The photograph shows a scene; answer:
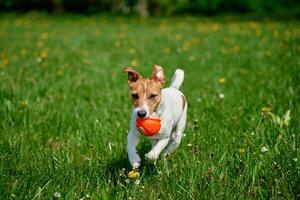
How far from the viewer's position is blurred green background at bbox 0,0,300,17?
994 inches

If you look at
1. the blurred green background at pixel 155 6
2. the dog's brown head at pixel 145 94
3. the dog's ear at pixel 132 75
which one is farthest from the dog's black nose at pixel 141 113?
the blurred green background at pixel 155 6

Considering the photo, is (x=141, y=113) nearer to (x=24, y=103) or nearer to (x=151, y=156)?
(x=151, y=156)

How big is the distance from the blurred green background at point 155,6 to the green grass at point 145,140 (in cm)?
1623

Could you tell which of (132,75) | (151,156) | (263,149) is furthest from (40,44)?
(263,149)

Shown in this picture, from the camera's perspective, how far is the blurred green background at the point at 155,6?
994 inches

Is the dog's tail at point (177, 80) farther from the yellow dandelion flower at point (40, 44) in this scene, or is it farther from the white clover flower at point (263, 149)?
the yellow dandelion flower at point (40, 44)

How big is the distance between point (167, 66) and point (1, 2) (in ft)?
68.9

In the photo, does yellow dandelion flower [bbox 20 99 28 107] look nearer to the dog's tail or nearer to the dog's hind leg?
the dog's tail

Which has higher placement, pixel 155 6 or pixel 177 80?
pixel 177 80

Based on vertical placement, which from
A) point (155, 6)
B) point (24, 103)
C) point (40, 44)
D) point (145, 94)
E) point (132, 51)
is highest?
point (145, 94)

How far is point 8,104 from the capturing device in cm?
497

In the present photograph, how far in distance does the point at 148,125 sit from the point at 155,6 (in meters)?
23.2

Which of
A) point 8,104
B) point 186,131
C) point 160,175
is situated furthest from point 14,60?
point 160,175

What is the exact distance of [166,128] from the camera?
10.3 feet
